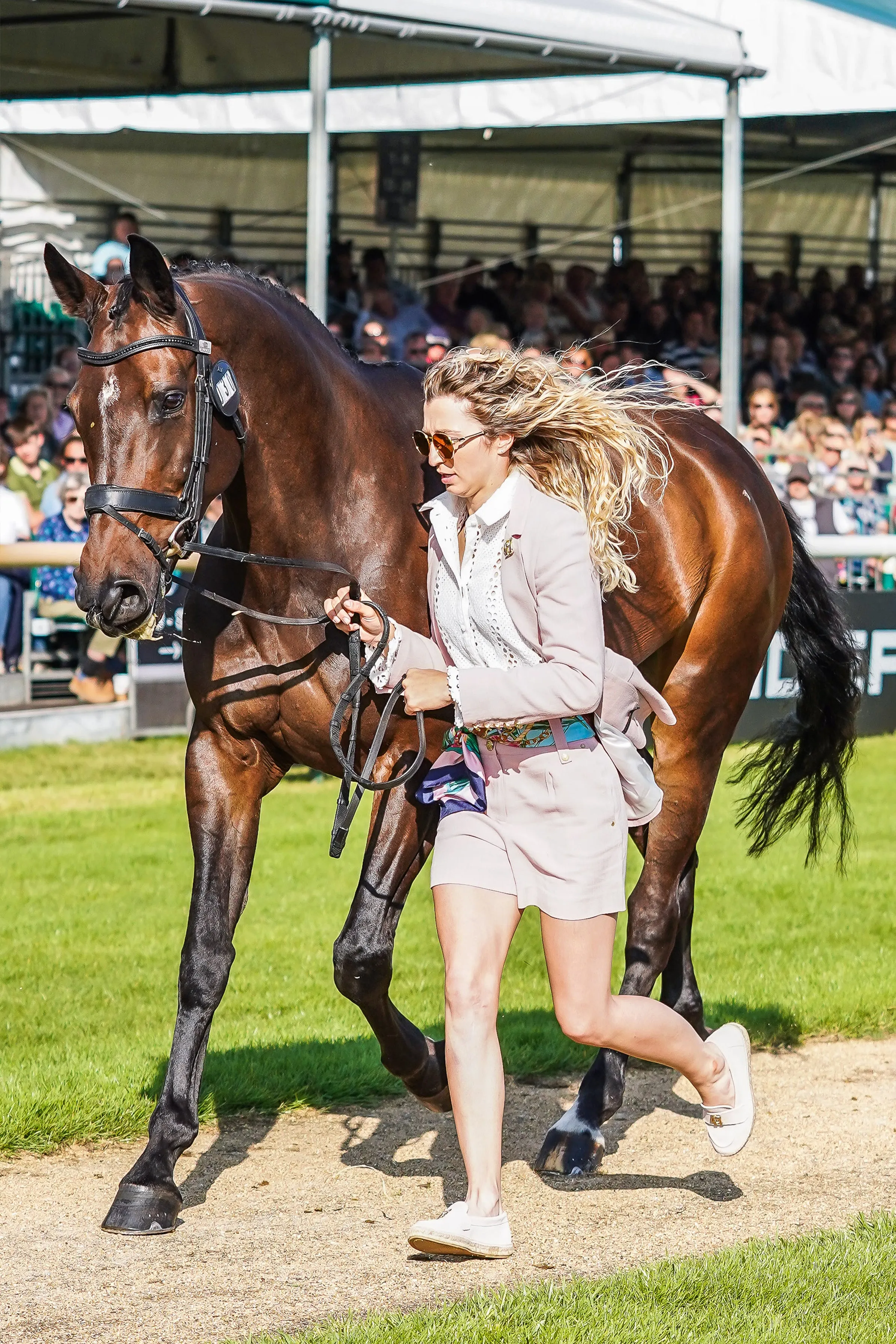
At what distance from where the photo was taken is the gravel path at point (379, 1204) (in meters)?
3.46

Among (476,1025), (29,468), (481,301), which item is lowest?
(476,1025)

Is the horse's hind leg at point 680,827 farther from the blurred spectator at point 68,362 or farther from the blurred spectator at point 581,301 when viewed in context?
the blurred spectator at point 581,301

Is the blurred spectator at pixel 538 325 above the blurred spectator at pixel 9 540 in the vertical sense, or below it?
above

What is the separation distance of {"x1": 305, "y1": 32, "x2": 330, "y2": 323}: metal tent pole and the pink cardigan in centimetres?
696

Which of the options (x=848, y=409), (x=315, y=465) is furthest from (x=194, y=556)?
(x=848, y=409)

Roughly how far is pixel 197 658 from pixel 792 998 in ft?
8.87

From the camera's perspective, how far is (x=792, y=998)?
5.95 m

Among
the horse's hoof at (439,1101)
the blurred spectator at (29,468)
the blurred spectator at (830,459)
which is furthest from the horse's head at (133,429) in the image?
the blurred spectator at (830,459)

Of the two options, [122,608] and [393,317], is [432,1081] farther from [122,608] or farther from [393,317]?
[393,317]

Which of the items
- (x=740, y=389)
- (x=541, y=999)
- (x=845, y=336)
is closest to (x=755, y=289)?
(x=845, y=336)

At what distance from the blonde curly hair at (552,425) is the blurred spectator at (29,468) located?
791cm

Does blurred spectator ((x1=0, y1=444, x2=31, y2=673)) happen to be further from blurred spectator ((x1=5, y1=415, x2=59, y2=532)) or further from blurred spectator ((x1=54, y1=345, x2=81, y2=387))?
blurred spectator ((x1=54, y1=345, x2=81, y2=387))

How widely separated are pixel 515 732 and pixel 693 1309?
3.89 ft

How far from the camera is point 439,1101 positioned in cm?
447
